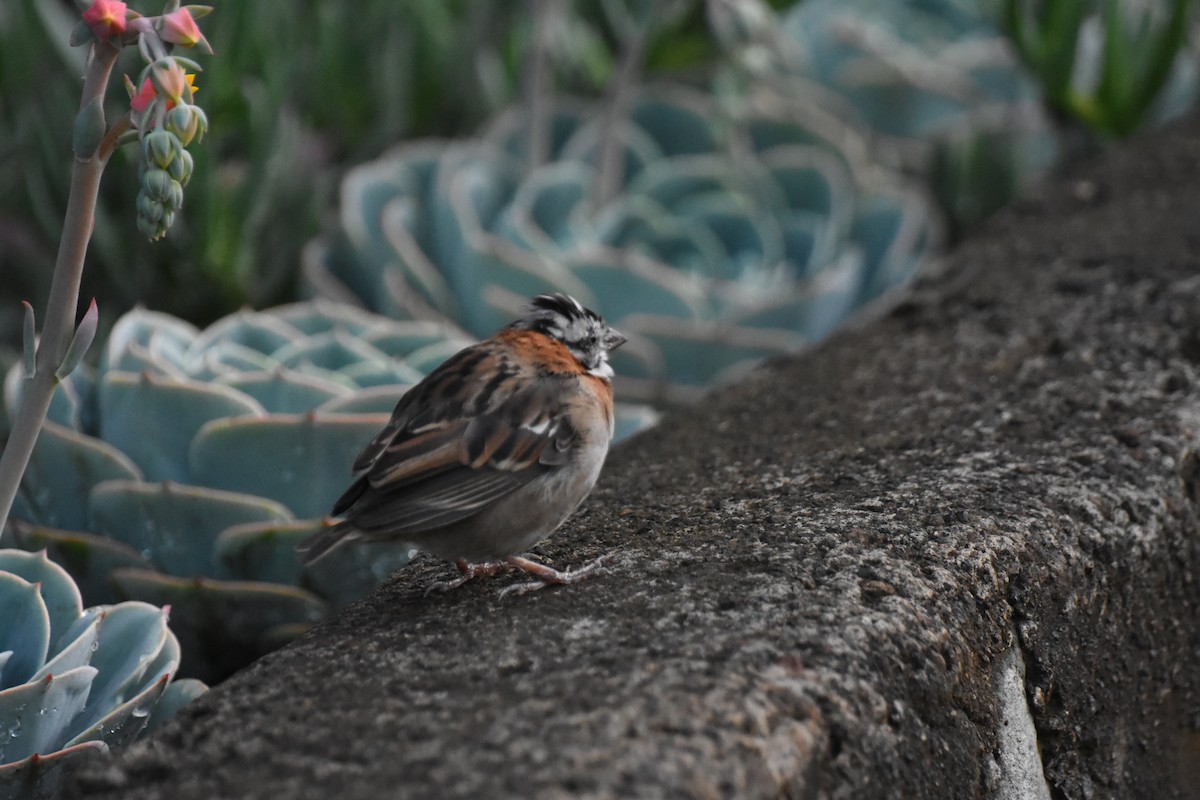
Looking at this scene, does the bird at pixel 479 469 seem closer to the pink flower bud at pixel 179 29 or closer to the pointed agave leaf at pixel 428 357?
the pointed agave leaf at pixel 428 357

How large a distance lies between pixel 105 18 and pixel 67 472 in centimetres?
136

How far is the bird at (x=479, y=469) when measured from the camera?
248 centimetres

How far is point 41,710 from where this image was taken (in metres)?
2.20

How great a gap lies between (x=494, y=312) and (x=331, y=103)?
1.30 metres

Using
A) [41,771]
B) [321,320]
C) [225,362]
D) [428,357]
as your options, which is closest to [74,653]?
[41,771]

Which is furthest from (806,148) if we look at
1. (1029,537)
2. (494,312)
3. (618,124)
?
(1029,537)

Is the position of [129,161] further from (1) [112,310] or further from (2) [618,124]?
(2) [618,124]

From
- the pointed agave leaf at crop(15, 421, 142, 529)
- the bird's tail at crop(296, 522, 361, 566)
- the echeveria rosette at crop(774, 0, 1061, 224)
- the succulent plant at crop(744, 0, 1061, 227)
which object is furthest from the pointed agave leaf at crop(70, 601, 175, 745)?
the echeveria rosette at crop(774, 0, 1061, 224)

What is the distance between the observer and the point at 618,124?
5113 millimetres

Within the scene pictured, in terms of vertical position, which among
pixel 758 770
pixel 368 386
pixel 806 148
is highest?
pixel 806 148

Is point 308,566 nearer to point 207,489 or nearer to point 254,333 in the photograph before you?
point 207,489

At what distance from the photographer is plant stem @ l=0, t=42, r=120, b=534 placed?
204cm

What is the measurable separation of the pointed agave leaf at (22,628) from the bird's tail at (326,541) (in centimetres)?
42

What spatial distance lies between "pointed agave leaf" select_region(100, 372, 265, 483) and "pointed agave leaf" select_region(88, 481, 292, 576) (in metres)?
0.15
